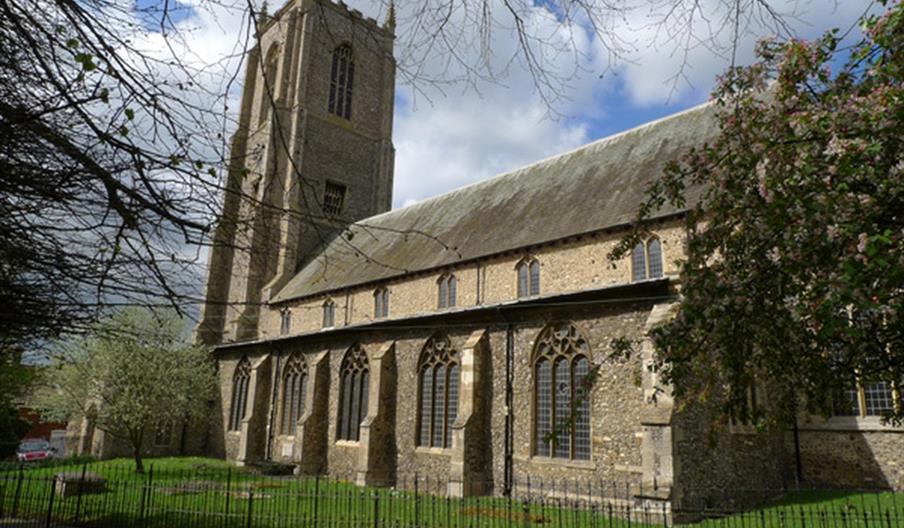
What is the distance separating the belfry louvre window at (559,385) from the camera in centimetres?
1502

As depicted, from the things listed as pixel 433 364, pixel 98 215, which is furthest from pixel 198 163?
pixel 433 364

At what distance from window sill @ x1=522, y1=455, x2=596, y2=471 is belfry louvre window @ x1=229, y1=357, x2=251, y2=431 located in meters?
16.8

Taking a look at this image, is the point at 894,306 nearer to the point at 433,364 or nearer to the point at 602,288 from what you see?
the point at 602,288

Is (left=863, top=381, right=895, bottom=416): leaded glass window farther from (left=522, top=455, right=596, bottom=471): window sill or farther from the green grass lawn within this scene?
(left=522, top=455, right=596, bottom=471): window sill

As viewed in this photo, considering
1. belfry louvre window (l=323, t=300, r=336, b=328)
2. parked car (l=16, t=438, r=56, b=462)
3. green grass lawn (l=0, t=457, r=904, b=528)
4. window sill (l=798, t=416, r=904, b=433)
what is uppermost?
belfry louvre window (l=323, t=300, r=336, b=328)

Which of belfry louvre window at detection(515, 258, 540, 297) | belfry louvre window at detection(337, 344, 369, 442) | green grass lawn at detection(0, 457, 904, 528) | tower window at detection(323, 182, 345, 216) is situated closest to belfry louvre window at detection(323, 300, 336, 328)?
belfry louvre window at detection(337, 344, 369, 442)

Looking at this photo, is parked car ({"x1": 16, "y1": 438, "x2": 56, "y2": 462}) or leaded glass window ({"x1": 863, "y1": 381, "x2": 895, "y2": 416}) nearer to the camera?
leaded glass window ({"x1": 863, "y1": 381, "x2": 895, "y2": 416})

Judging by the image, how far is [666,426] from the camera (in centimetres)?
1235

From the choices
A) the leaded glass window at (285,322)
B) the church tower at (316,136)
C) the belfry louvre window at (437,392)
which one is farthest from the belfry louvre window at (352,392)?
the church tower at (316,136)

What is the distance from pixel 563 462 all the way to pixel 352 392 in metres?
9.37

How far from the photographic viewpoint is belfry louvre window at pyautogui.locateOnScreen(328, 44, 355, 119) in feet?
123

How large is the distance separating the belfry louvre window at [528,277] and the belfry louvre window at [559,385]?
312cm

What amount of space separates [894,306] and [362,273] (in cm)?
2287

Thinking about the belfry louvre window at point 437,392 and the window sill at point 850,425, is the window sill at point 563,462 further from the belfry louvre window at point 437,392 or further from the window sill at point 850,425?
the window sill at point 850,425
